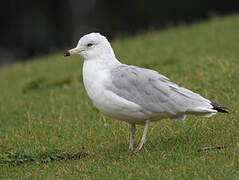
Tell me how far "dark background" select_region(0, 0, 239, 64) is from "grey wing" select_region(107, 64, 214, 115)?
1730cm

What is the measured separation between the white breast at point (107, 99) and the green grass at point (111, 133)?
0.50 metres

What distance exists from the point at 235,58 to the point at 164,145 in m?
5.15

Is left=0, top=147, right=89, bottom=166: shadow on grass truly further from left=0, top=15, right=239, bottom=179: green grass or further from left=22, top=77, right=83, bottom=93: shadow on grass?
left=22, top=77, right=83, bottom=93: shadow on grass

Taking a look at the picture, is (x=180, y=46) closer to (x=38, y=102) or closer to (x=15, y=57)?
(x=38, y=102)

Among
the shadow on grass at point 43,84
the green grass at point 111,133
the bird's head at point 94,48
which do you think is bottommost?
the shadow on grass at point 43,84

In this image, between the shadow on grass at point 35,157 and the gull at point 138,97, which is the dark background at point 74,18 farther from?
the gull at point 138,97

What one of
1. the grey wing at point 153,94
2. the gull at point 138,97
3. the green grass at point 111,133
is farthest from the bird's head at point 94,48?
the green grass at point 111,133

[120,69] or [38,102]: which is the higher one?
[120,69]

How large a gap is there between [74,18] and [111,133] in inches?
770

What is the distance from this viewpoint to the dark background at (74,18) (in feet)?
77.4

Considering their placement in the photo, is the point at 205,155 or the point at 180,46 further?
the point at 180,46

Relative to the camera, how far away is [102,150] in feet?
20.2

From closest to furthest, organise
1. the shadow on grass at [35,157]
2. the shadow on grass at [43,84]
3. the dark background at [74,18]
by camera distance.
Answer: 1. the shadow on grass at [35,157]
2. the shadow on grass at [43,84]
3. the dark background at [74,18]


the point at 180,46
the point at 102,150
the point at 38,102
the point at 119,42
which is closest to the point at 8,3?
the point at 119,42
